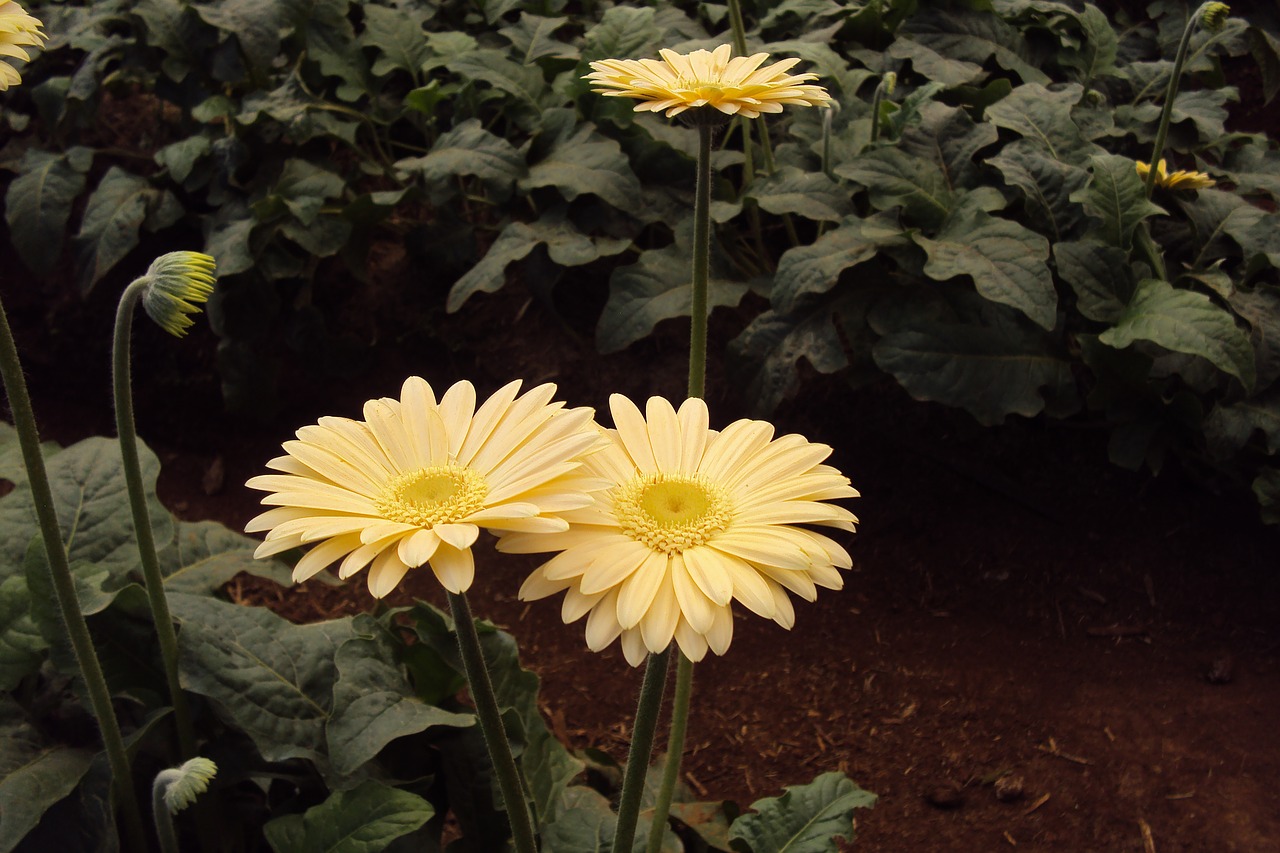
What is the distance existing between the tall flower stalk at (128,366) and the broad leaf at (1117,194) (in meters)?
1.96

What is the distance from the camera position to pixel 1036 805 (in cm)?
210

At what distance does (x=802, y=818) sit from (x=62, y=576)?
1107 mm

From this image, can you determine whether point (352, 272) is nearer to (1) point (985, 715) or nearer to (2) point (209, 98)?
(2) point (209, 98)

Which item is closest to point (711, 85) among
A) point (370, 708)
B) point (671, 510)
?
point (671, 510)

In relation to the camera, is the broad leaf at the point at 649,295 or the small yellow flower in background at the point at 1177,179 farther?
the small yellow flower in background at the point at 1177,179

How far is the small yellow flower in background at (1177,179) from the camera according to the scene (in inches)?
107

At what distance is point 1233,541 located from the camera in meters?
2.62

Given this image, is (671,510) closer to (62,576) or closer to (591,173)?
(62,576)

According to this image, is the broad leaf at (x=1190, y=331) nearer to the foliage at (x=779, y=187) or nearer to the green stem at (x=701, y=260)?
the foliage at (x=779, y=187)

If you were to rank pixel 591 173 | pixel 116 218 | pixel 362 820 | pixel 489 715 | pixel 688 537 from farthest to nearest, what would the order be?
pixel 116 218, pixel 591 173, pixel 362 820, pixel 489 715, pixel 688 537

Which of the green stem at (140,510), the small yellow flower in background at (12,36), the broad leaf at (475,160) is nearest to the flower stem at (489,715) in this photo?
the green stem at (140,510)

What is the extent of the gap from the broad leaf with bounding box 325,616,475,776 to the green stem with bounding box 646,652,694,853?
31cm

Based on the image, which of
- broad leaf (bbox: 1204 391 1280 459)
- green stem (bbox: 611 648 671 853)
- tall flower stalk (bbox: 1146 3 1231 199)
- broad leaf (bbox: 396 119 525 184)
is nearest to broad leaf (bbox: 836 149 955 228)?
tall flower stalk (bbox: 1146 3 1231 199)

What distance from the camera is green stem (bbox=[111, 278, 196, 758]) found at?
4.25 feet
